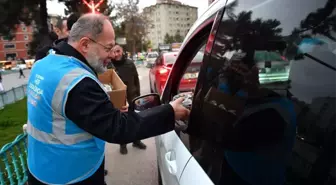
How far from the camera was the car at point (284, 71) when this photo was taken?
75 centimetres

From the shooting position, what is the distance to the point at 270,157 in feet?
2.94

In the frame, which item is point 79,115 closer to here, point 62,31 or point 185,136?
point 185,136

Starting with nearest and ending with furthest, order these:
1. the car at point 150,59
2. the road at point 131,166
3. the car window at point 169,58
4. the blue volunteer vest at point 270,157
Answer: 1. the blue volunteer vest at point 270,157
2. the road at point 131,166
3. the car window at point 169,58
4. the car at point 150,59

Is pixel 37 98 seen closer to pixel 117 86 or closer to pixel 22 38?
pixel 117 86

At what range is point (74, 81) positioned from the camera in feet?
4.19

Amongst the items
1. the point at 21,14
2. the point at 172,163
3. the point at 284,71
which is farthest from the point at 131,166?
the point at 21,14

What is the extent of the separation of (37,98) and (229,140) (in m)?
1.04

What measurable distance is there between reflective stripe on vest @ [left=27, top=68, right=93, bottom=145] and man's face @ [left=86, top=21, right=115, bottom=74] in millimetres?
189

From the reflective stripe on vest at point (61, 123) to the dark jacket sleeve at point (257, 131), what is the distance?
774 mm

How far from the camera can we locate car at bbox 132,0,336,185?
75cm

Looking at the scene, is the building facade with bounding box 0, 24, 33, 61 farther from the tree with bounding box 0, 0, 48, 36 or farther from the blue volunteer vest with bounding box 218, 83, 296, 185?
the blue volunteer vest with bounding box 218, 83, 296, 185

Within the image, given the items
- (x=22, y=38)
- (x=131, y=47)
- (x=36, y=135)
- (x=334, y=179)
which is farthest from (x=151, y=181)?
(x=22, y=38)

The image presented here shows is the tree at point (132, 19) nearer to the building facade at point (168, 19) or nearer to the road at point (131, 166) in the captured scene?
the road at point (131, 166)

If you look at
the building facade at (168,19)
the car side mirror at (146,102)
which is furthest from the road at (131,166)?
the building facade at (168,19)
